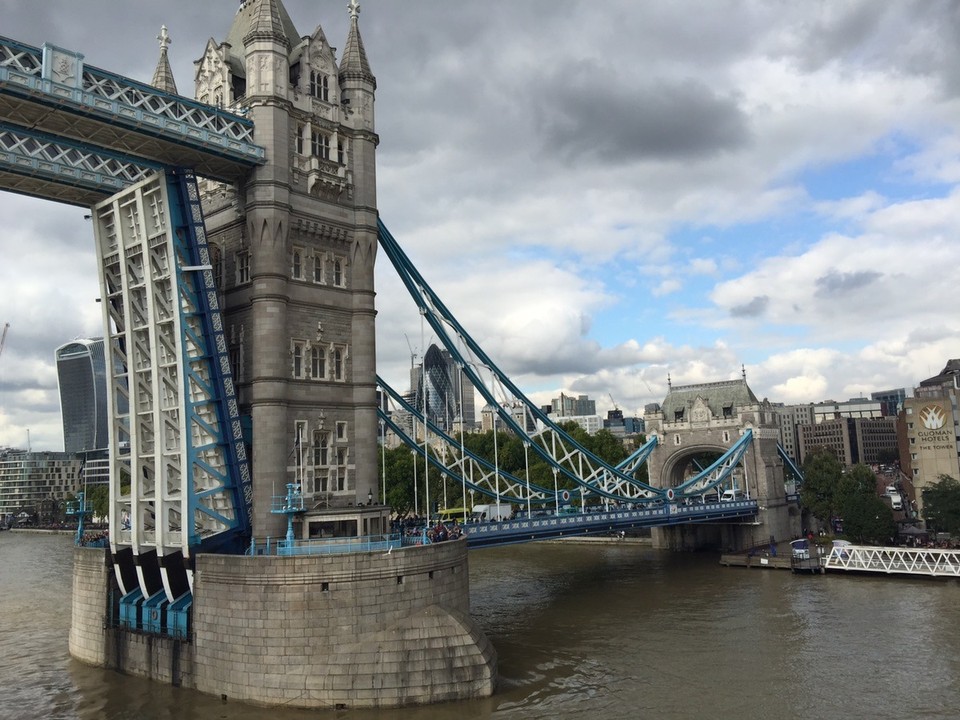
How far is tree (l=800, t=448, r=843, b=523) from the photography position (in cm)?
8150

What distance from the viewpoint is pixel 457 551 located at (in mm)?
35750

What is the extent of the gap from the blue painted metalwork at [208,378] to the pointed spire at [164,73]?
11434mm

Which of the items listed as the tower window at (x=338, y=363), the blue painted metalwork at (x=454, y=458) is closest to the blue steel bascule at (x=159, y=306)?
the tower window at (x=338, y=363)

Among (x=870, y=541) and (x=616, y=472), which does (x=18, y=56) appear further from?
(x=870, y=541)

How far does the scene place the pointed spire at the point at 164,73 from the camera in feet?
151

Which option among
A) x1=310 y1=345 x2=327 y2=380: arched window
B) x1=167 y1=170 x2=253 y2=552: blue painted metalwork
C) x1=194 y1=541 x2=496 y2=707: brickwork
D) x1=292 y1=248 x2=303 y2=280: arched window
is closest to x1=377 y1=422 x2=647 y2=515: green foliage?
x1=310 y1=345 x2=327 y2=380: arched window

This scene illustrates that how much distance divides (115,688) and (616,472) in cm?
4554

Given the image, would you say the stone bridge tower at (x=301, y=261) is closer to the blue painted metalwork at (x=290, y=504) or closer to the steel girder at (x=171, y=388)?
the blue painted metalwork at (x=290, y=504)

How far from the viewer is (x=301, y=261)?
132 ft

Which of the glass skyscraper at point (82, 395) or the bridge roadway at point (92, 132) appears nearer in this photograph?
the bridge roadway at point (92, 132)

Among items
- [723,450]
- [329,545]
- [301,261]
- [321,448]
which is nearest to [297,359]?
[321,448]

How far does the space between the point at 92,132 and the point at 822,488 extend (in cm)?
7243

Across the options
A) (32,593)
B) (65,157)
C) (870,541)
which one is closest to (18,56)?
(65,157)

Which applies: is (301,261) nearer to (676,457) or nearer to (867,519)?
(867,519)
